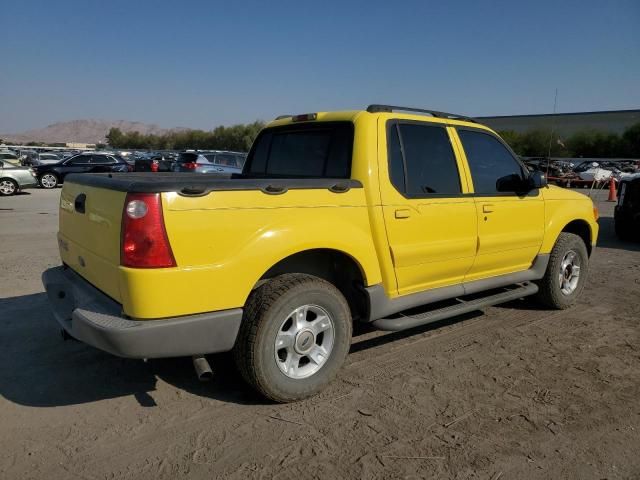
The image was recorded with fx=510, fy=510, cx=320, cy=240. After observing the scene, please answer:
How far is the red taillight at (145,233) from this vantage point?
9.17 ft

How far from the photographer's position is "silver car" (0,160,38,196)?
62.4ft

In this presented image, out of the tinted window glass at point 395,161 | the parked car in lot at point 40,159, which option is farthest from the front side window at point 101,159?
the tinted window glass at point 395,161

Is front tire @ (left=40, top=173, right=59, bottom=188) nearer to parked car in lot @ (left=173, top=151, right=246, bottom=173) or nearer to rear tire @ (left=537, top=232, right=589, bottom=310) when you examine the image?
parked car in lot @ (left=173, top=151, right=246, bottom=173)

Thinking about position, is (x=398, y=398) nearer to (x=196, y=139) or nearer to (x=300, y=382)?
(x=300, y=382)

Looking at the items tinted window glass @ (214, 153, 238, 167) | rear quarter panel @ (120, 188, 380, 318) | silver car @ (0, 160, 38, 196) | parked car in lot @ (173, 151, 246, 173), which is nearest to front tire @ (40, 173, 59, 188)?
silver car @ (0, 160, 38, 196)

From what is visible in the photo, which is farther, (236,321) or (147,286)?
(236,321)

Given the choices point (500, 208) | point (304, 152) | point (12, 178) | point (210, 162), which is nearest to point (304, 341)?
point (304, 152)

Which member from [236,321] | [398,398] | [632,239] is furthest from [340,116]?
[632,239]

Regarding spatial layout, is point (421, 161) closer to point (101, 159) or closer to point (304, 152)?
point (304, 152)

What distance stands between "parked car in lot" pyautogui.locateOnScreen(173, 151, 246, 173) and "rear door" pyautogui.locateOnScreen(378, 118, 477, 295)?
14.9 meters

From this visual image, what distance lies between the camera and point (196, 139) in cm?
12106

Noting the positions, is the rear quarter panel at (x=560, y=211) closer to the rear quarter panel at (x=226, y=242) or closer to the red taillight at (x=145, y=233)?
the rear quarter panel at (x=226, y=242)

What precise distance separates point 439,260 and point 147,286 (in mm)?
2336

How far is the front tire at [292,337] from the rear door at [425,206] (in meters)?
0.70
